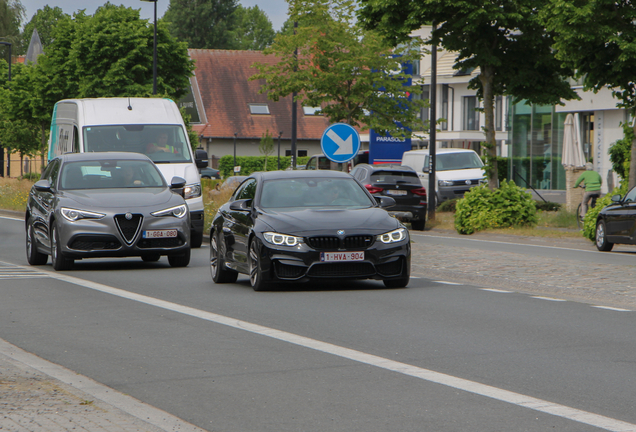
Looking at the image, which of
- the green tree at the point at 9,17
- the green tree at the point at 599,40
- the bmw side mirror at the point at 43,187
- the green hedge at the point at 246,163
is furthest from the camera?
the green tree at the point at 9,17

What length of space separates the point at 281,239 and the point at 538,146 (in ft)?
130

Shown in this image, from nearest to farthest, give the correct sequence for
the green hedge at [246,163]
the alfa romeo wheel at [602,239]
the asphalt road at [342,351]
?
the asphalt road at [342,351] → the alfa romeo wheel at [602,239] → the green hedge at [246,163]

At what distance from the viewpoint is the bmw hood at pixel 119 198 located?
14.9 m

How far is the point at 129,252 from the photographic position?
1491 cm

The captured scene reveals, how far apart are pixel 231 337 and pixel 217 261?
16.2 feet

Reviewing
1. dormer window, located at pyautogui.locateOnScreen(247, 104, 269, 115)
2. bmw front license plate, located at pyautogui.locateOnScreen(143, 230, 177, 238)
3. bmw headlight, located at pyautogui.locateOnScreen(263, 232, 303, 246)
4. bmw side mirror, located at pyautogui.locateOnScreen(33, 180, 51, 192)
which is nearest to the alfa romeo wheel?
bmw front license plate, located at pyautogui.locateOnScreen(143, 230, 177, 238)

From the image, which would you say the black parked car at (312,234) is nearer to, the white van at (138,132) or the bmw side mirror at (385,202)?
the bmw side mirror at (385,202)

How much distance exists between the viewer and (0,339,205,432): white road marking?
5.73 m

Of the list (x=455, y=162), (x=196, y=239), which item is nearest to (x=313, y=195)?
(x=196, y=239)

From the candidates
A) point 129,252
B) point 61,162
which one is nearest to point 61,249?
point 129,252

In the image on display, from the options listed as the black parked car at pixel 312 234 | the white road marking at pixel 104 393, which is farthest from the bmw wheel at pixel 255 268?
the white road marking at pixel 104 393

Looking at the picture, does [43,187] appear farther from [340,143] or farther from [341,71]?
[341,71]

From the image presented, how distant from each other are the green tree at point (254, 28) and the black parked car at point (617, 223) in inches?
3835

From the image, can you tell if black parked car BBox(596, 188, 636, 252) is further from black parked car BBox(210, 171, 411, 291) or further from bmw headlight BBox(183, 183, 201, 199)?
black parked car BBox(210, 171, 411, 291)
